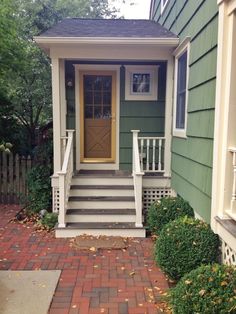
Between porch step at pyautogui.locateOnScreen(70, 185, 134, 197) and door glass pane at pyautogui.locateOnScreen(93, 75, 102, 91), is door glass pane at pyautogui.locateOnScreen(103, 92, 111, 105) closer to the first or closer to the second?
door glass pane at pyautogui.locateOnScreen(93, 75, 102, 91)

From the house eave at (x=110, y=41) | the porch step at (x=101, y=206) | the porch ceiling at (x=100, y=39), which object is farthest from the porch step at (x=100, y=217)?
the house eave at (x=110, y=41)

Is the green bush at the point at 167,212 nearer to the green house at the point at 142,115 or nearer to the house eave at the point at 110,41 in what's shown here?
the green house at the point at 142,115

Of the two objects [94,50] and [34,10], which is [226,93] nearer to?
[94,50]

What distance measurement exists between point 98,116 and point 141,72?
1.28 metres

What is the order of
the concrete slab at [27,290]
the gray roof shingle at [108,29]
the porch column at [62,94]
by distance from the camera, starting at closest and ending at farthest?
the concrete slab at [27,290] → the gray roof shingle at [108,29] → the porch column at [62,94]

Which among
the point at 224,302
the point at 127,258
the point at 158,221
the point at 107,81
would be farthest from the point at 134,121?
the point at 224,302

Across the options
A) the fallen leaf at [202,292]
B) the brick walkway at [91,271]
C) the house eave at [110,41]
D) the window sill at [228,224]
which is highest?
the house eave at [110,41]

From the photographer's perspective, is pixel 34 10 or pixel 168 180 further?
pixel 34 10

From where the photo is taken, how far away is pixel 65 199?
17.4 ft

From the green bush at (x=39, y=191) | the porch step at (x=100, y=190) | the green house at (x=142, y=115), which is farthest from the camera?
the green bush at (x=39, y=191)

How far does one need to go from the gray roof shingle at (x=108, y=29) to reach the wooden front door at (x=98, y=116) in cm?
92

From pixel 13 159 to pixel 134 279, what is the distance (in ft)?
15.2

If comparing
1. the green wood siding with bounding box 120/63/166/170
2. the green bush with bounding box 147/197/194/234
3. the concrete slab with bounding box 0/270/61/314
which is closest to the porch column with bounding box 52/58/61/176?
the green wood siding with bounding box 120/63/166/170

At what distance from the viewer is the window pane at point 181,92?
5156 millimetres
